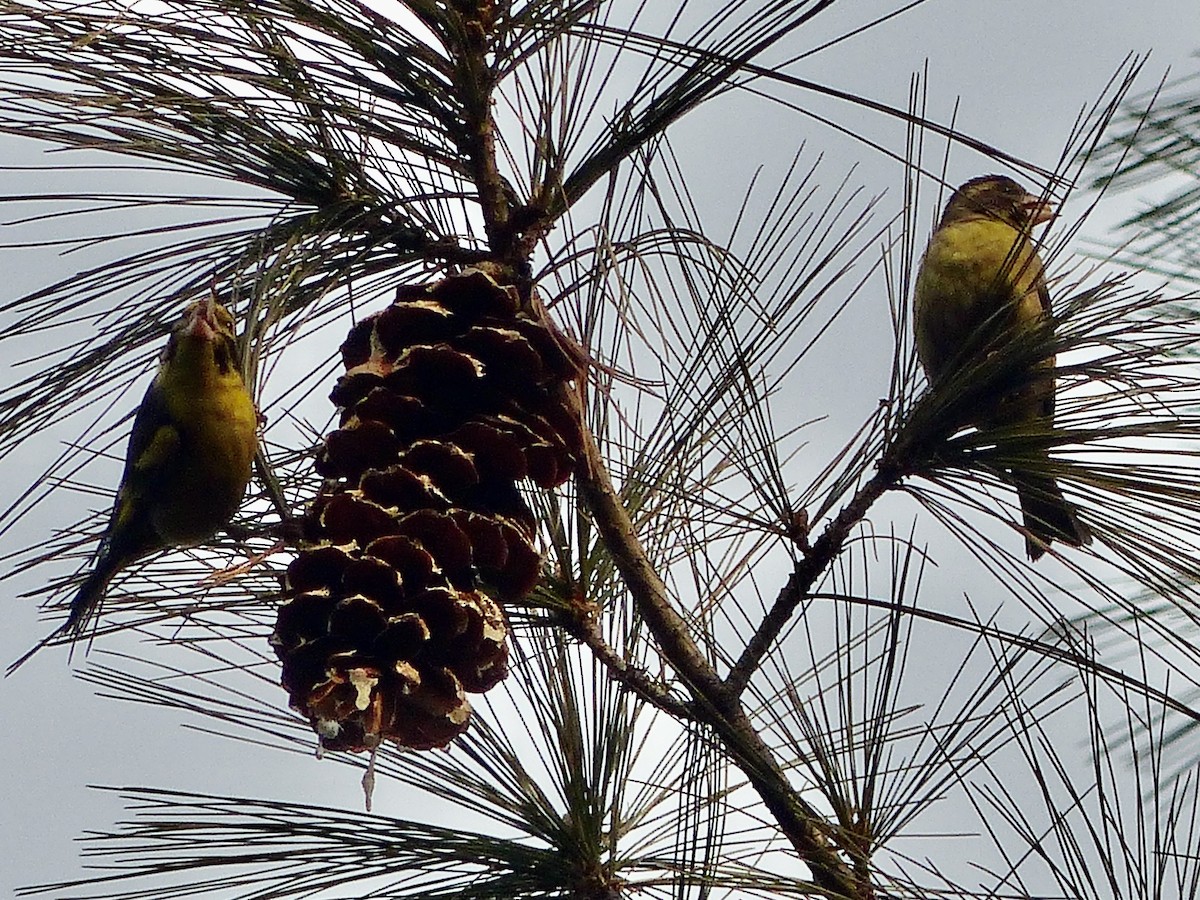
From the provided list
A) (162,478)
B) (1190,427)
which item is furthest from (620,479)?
(162,478)

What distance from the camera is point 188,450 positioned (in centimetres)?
215

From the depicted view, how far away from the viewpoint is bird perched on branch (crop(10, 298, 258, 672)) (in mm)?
2029

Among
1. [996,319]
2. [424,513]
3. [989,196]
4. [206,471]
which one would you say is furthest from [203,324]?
[989,196]

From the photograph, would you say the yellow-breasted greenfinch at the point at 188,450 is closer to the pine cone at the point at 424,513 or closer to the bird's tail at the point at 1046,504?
the pine cone at the point at 424,513

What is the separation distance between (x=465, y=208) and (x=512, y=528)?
0.39 meters

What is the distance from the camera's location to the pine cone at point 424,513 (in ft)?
3.59

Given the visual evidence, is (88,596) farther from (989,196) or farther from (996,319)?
(989,196)

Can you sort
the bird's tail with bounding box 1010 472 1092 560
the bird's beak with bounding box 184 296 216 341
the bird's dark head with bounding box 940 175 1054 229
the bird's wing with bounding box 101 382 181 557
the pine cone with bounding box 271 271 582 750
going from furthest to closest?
the bird's dark head with bounding box 940 175 1054 229
the bird's wing with bounding box 101 382 181 557
the bird's beak with bounding box 184 296 216 341
the bird's tail with bounding box 1010 472 1092 560
the pine cone with bounding box 271 271 582 750

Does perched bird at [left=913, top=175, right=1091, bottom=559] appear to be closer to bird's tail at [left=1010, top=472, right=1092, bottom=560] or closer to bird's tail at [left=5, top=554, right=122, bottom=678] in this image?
bird's tail at [left=1010, top=472, right=1092, bottom=560]

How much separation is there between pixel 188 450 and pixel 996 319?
127cm

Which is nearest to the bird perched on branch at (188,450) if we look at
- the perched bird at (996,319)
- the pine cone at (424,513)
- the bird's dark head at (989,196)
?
the pine cone at (424,513)

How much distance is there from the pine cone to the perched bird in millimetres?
465

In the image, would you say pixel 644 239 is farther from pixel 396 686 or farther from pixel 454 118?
pixel 396 686

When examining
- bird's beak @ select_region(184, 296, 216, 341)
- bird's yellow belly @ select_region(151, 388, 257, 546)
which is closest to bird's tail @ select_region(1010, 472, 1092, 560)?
bird's beak @ select_region(184, 296, 216, 341)
